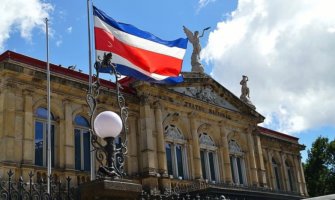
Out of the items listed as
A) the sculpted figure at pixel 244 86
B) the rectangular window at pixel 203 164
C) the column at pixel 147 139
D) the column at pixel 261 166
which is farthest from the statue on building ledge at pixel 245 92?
the column at pixel 147 139

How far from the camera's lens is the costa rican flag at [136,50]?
13453mm

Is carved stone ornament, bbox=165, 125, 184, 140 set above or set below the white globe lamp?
above

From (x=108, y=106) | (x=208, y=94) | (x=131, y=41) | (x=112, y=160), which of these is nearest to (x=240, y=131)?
(x=208, y=94)

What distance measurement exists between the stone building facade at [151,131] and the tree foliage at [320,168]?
49.5 ft

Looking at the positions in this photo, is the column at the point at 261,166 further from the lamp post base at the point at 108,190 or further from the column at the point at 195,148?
the lamp post base at the point at 108,190

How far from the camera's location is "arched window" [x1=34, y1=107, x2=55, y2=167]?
16.5 meters

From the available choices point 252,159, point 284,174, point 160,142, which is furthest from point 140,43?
point 284,174

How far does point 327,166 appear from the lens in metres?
42.2

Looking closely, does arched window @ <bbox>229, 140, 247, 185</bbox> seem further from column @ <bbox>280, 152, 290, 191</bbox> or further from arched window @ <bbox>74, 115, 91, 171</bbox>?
arched window @ <bbox>74, 115, 91, 171</bbox>

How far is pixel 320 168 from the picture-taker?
139ft

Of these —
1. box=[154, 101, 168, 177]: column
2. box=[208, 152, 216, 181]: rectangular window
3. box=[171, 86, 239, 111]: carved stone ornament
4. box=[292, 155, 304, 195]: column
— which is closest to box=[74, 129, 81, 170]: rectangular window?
box=[154, 101, 168, 177]: column

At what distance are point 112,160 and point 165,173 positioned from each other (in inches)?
513

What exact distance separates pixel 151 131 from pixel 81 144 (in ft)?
10.2

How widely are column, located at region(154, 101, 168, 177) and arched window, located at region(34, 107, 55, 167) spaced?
459 cm
